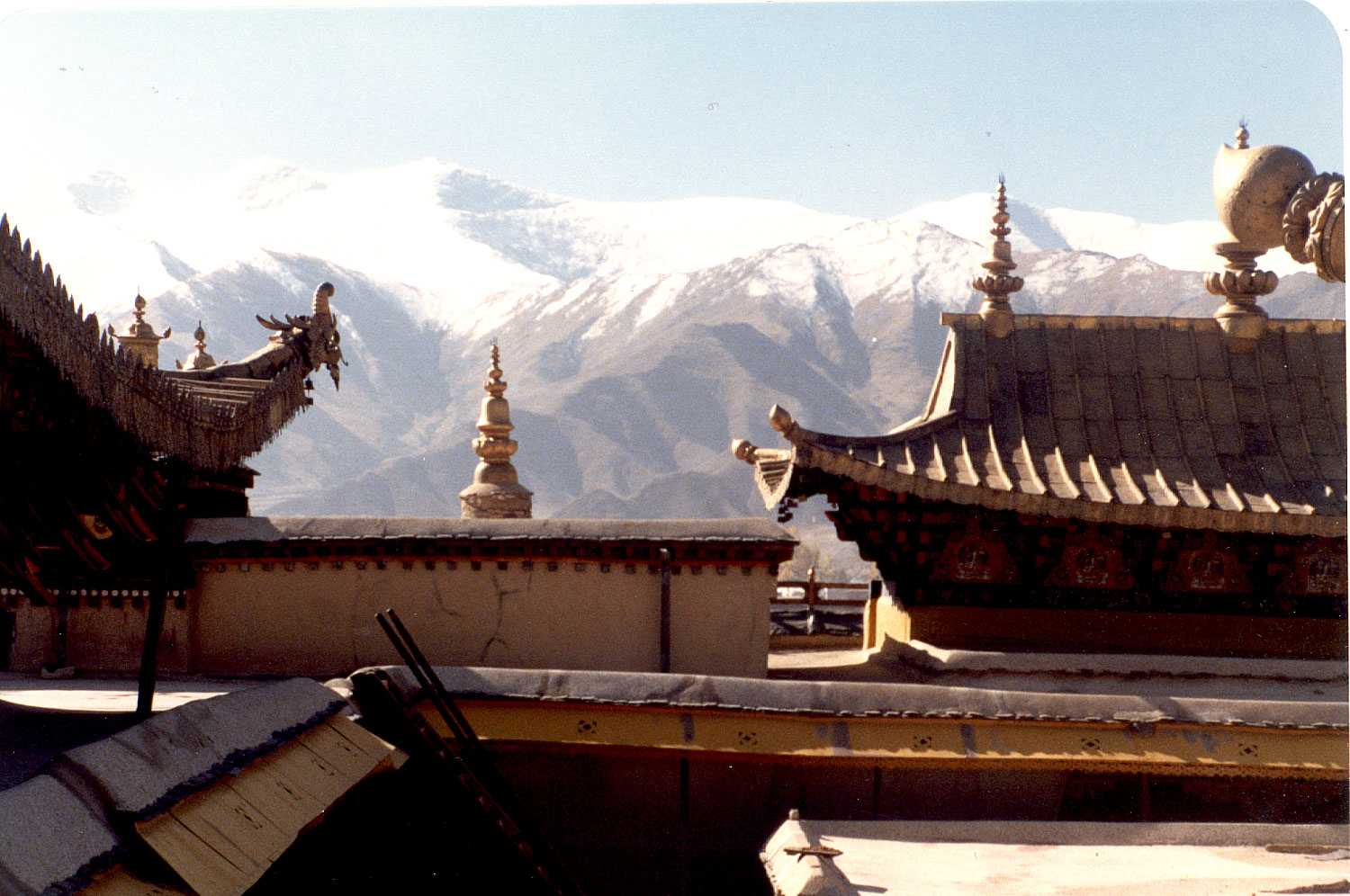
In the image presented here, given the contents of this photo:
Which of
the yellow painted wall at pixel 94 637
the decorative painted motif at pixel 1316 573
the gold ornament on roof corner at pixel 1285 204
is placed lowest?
the yellow painted wall at pixel 94 637

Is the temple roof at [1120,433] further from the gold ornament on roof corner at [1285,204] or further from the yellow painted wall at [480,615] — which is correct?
the gold ornament on roof corner at [1285,204]

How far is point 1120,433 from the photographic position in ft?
31.8

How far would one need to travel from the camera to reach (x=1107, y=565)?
31.0ft

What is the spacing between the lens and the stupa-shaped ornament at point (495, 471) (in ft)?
51.4

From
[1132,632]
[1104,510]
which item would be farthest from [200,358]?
[1132,632]

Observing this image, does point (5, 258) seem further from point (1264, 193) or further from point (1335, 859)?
point (1335, 859)

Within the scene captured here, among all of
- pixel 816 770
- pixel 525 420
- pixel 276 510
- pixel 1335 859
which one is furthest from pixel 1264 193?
pixel 525 420

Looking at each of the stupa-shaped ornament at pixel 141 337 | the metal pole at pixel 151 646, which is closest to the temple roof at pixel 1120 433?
the metal pole at pixel 151 646

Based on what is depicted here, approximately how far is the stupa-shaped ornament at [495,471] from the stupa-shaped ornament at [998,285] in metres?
6.92

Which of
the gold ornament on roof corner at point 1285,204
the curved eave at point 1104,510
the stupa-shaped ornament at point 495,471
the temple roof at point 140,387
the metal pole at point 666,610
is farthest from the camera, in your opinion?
the stupa-shaped ornament at point 495,471

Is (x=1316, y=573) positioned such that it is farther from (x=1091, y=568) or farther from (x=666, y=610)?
(x=666, y=610)

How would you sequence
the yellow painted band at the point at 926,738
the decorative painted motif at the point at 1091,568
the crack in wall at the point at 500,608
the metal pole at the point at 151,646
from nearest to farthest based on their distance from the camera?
the metal pole at the point at 151,646, the yellow painted band at the point at 926,738, the decorative painted motif at the point at 1091,568, the crack in wall at the point at 500,608

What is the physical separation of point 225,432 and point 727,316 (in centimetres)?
8545

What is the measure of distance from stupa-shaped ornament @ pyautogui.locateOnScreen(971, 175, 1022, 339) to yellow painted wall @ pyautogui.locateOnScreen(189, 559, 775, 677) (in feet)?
8.91
